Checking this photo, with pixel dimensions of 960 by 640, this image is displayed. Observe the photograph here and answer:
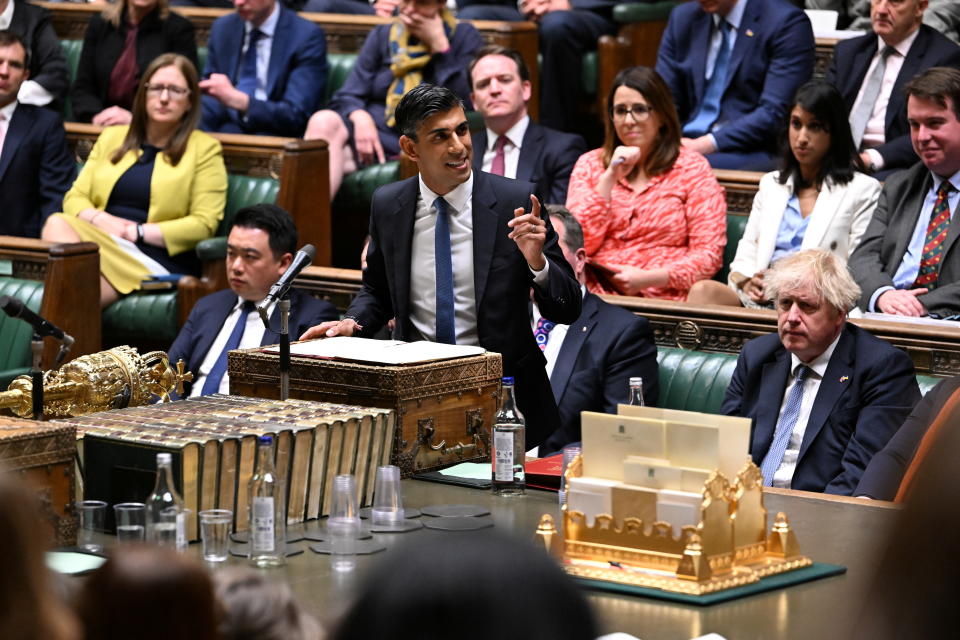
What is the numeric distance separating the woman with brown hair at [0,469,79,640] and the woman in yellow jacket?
18.0ft

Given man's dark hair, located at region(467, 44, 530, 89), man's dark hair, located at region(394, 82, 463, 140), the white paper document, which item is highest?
man's dark hair, located at region(467, 44, 530, 89)

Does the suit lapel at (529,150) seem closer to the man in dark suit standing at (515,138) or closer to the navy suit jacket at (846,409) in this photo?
the man in dark suit standing at (515,138)

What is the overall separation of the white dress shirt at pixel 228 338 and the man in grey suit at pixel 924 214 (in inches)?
79.9

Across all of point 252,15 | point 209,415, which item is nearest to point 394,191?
point 209,415

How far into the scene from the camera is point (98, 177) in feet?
21.6

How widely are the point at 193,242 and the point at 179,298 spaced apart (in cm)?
31

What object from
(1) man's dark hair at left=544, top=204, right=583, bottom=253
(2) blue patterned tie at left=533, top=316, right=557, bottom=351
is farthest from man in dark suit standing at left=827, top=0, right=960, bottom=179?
(2) blue patterned tie at left=533, top=316, right=557, bottom=351

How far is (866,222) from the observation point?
5531 mm

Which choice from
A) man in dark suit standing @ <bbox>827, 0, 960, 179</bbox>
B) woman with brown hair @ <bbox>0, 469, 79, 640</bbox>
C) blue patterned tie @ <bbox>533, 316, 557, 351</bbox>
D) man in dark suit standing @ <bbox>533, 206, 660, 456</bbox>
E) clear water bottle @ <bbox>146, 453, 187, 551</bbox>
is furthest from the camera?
man in dark suit standing @ <bbox>827, 0, 960, 179</bbox>

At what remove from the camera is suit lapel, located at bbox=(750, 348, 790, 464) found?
13.6ft

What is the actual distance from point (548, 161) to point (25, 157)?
236 cm

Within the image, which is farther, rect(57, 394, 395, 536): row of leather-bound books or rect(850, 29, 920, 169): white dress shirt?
rect(850, 29, 920, 169): white dress shirt

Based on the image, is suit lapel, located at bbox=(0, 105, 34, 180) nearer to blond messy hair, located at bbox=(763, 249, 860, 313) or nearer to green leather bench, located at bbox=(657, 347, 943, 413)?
green leather bench, located at bbox=(657, 347, 943, 413)

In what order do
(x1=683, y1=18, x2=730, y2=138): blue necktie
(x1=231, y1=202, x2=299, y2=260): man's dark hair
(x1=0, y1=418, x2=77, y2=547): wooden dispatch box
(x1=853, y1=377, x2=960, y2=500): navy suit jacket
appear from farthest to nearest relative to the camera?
(x1=683, y1=18, x2=730, y2=138): blue necktie < (x1=231, y1=202, x2=299, y2=260): man's dark hair < (x1=853, y1=377, x2=960, y2=500): navy suit jacket < (x1=0, y1=418, x2=77, y2=547): wooden dispatch box
